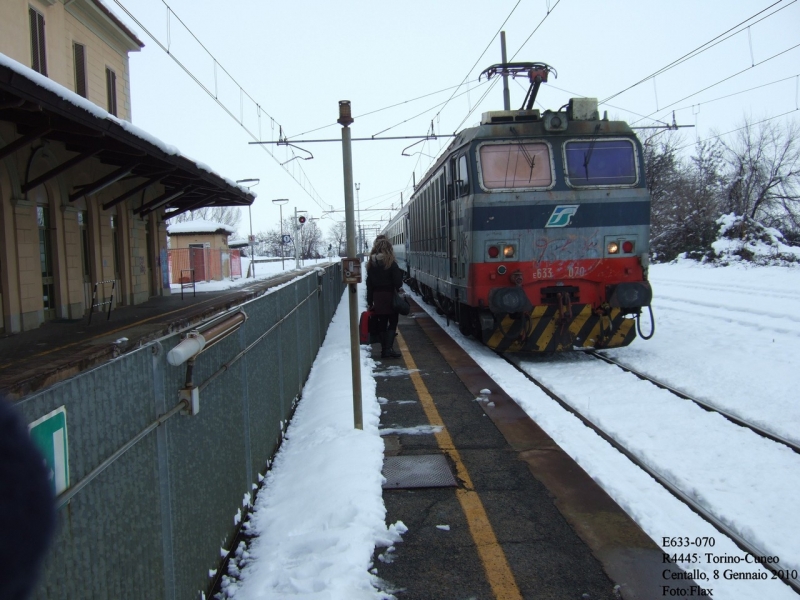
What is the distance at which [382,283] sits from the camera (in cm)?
956

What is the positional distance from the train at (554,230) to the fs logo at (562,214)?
1 centimetres

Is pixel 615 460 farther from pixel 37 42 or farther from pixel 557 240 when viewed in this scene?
pixel 37 42

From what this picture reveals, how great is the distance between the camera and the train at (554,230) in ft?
29.8

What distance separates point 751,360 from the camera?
8.73 m

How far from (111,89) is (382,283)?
17.1 meters

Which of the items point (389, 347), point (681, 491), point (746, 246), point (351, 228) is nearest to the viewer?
point (681, 491)

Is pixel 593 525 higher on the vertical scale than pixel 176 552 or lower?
lower

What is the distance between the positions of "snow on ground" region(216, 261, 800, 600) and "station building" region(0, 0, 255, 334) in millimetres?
5531

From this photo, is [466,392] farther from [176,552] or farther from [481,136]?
[176,552]

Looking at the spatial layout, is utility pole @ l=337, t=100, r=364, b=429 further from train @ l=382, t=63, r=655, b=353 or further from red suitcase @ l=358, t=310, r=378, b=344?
red suitcase @ l=358, t=310, r=378, b=344

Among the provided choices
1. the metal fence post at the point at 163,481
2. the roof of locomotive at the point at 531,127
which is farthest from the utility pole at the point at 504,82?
the metal fence post at the point at 163,481

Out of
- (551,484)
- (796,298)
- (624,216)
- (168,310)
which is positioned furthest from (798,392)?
(168,310)

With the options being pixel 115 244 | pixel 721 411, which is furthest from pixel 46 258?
pixel 721 411

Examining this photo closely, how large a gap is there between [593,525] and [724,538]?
730 mm
